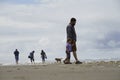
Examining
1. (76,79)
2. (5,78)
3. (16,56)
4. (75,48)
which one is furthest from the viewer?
(16,56)

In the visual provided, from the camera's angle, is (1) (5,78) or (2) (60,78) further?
(1) (5,78)

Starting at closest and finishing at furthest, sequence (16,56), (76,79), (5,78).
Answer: (76,79) < (5,78) < (16,56)

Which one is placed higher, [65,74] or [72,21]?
[72,21]

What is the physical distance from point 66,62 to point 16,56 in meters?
28.8

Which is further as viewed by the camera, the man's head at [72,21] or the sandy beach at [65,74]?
the man's head at [72,21]

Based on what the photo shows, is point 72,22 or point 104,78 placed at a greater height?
point 72,22

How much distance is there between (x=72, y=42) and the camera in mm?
14883

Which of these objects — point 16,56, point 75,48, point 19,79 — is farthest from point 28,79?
point 16,56

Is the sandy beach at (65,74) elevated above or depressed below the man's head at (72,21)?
below

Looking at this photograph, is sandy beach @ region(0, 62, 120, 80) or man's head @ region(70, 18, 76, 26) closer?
sandy beach @ region(0, 62, 120, 80)

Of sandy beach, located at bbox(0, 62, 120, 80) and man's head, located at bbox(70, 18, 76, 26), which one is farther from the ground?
man's head, located at bbox(70, 18, 76, 26)

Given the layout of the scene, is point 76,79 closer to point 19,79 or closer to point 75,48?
point 19,79

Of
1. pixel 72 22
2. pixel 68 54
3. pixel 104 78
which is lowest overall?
pixel 104 78

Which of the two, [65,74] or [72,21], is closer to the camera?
[65,74]
